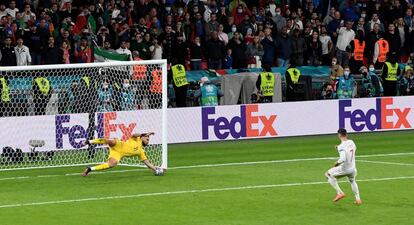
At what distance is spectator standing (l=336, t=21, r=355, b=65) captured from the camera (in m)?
46.1

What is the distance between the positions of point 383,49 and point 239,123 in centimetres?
1150

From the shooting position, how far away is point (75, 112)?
3209cm

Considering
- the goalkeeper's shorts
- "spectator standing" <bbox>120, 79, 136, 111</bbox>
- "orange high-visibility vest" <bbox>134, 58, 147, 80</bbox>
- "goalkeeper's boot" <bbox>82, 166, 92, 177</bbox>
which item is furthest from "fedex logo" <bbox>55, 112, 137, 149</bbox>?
the goalkeeper's shorts

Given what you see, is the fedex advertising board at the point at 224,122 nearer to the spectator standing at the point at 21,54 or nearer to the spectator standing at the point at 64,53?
the spectator standing at the point at 64,53

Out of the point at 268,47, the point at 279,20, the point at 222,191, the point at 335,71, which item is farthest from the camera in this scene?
the point at 279,20

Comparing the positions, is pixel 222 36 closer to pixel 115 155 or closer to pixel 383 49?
pixel 383 49

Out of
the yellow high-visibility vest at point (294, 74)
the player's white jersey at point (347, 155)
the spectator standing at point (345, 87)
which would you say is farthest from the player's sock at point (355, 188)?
the spectator standing at point (345, 87)

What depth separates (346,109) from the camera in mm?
38938

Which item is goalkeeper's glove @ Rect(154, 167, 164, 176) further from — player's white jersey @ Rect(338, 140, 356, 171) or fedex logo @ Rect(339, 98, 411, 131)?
fedex logo @ Rect(339, 98, 411, 131)

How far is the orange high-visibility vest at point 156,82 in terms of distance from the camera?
32.2 m

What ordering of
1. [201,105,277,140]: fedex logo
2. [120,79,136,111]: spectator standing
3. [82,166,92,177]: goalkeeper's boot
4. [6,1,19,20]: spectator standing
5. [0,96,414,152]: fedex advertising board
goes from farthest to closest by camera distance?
[6,1,19,20]: spectator standing → [201,105,277,140]: fedex logo → [120,79,136,111]: spectator standing → [0,96,414,152]: fedex advertising board → [82,166,92,177]: goalkeeper's boot

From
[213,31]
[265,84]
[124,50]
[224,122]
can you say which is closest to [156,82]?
[224,122]

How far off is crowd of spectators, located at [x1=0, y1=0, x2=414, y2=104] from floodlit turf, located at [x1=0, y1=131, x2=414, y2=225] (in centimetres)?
666

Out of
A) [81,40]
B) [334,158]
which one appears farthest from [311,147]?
[81,40]
